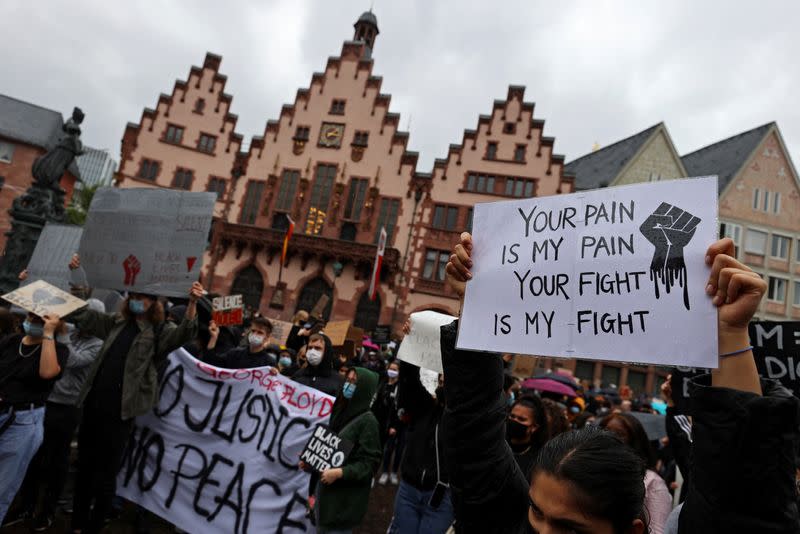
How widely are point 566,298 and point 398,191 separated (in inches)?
941

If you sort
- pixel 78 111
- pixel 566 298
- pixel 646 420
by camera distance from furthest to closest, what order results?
pixel 78 111, pixel 646 420, pixel 566 298

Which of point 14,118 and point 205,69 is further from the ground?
point 205,69

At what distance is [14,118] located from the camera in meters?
35.5

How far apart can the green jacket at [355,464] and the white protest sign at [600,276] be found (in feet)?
8.11

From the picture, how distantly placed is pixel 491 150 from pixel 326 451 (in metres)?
23.2

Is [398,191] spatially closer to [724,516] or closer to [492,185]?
[492,185]

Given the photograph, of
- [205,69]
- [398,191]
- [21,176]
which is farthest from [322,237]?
[21,176]

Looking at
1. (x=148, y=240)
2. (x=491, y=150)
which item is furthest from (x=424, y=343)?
(x=491, y=150)

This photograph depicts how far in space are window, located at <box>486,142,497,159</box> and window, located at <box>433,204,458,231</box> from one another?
3341 mm

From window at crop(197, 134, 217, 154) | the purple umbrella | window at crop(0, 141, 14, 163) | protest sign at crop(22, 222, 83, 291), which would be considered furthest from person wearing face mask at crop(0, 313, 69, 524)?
window at crop(0, 141, 14, 163)

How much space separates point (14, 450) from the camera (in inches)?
148

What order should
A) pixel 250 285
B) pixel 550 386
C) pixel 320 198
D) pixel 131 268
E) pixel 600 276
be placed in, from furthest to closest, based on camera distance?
pixel 320 198 → pixel 250 285 → pixel 550 386 → pixel 131 268 → pixel 600 276

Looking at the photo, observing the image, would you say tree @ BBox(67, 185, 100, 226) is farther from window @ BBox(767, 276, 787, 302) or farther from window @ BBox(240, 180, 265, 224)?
window @ BBox(767, 276, 787, 302)

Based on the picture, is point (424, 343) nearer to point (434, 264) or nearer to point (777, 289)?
point (434, 264)
